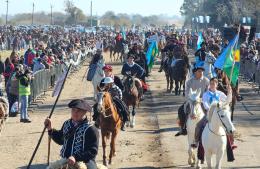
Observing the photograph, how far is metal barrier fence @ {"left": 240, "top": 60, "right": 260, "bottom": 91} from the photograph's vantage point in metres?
33.7

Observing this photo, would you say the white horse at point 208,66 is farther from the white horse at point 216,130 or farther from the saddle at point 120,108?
the white horse at point 216,130

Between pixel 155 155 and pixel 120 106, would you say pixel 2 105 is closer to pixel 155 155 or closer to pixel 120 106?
pixel 120 106

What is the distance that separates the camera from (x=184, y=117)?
16.4 meters

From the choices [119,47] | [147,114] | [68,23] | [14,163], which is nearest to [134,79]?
[147,114]

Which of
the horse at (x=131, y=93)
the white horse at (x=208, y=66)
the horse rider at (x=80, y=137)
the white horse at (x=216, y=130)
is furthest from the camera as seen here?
the white horse at (x=208, y=66)

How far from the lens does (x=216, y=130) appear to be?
13.1m

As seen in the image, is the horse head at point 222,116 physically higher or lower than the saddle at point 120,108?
higher

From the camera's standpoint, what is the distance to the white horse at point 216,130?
41.5 feet

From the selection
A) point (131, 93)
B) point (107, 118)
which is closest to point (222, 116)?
point (107, 118)

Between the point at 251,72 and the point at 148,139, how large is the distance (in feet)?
58.3

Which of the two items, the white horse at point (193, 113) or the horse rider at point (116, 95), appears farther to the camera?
the horse rider at point (116, 95)

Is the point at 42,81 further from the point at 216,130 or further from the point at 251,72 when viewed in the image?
the point at 216,130

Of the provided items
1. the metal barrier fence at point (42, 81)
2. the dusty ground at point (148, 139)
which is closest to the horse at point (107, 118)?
the dusty ground at point (148, 139)

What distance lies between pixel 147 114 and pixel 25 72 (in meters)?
5.28
